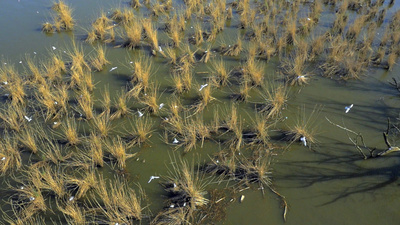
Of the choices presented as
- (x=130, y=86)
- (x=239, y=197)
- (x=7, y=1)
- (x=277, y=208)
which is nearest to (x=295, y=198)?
(x=277, y=208)

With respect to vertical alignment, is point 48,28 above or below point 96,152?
above

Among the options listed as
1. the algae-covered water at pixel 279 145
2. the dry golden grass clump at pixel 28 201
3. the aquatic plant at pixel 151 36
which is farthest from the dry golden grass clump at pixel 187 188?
the aquatic plant at pixel 151 36

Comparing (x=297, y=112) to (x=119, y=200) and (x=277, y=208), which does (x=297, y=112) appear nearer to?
(x=277, y=208)

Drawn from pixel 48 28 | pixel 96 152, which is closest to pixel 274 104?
pixel 96 152

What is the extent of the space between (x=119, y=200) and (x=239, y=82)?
3.74 metres

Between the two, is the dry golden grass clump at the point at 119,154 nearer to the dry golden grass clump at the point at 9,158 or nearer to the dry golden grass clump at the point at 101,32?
the dry golden grass clump at the point at 9,158

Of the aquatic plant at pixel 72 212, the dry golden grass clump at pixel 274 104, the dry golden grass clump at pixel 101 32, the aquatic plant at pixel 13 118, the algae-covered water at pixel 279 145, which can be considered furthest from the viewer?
the dry golden grass clump at pixel 101 32

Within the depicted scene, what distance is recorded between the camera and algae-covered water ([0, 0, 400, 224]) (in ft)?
13.8

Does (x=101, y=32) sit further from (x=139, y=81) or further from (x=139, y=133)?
(x=139, y=133)

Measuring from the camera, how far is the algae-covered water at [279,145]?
421cm

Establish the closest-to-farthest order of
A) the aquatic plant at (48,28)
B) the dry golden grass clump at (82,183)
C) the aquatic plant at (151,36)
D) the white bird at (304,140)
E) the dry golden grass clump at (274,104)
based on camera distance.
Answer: the dry golden grass clump at (82,183) < the white bird at (304,140) < the dry golden grass clump at (274,104) < the aquatic plant at (151,36) < the aquatic plant at (48,28)

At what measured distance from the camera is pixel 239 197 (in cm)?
434

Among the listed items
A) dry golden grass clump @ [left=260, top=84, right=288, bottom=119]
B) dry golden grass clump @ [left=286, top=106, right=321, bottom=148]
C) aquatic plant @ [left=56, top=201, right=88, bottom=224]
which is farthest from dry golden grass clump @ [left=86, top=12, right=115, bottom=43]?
dry golden grass clump @ [left=286, top=106, right=321, bottom=148]

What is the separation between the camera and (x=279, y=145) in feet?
16.8
